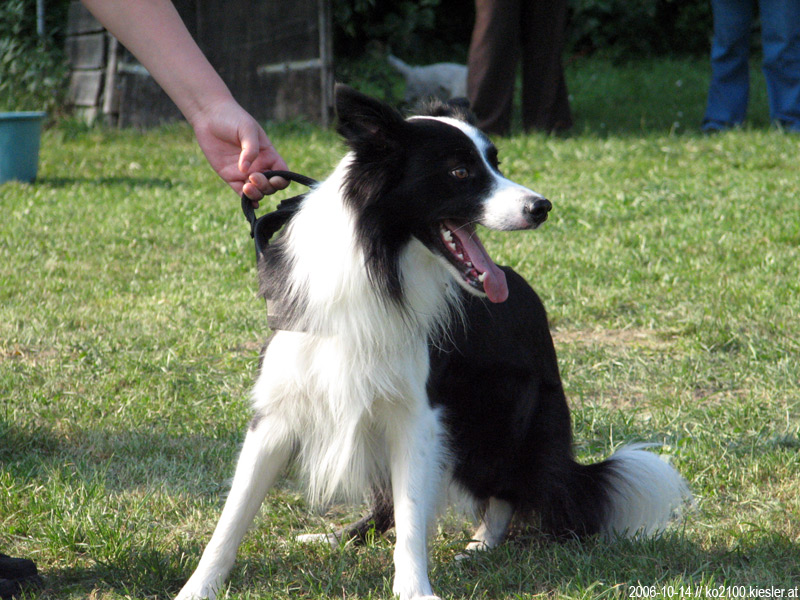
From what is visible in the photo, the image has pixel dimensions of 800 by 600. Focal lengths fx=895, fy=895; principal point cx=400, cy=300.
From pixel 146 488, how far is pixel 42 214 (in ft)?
12.3

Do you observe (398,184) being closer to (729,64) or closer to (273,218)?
(273,218)

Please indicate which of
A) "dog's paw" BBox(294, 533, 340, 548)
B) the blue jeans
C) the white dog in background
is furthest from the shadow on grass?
the blue jeans

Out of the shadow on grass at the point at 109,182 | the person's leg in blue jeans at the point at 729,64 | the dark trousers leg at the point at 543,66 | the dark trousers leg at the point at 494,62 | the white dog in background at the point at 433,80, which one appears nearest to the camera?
the shadow on grass at the point at 109,182

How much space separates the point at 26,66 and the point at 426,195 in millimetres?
8311

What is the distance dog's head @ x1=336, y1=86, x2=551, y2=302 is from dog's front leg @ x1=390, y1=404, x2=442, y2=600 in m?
0.36

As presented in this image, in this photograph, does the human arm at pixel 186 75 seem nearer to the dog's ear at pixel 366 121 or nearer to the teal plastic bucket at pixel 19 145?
the dog's ear at pixel 366 121

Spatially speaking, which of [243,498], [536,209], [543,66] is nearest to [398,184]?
[536,209]

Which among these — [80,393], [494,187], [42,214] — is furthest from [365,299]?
[42,214]

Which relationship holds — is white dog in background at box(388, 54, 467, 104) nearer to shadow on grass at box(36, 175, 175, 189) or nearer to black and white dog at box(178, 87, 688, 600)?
shadow on grass at box(36, 175, 175, 189)

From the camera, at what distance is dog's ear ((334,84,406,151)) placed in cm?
209

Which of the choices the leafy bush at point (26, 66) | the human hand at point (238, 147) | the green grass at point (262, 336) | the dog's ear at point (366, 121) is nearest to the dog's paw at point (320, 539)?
the green grass at point (262, 336)

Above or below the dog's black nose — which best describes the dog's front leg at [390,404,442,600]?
below

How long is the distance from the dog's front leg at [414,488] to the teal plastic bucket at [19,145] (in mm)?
5136

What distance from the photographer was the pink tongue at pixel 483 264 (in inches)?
84.7
